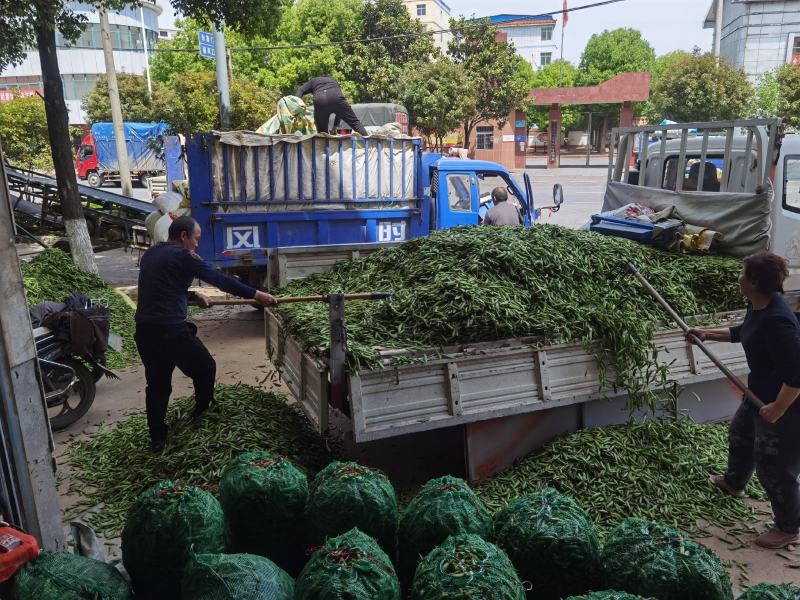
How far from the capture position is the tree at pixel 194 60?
30578mm

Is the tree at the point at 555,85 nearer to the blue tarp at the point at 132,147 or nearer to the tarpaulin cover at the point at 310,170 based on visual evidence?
the blue tarp at the point at 132,147

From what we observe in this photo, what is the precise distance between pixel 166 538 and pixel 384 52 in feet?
94.7

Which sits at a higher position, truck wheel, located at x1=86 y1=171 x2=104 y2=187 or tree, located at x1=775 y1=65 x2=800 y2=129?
tree, located at x1=775 y1=65 x2=800 y2=129

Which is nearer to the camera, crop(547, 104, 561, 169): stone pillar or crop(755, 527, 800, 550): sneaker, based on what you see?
crop(755, 527, 800, 550): sneaker

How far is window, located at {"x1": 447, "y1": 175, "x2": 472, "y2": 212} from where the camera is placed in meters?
9.33

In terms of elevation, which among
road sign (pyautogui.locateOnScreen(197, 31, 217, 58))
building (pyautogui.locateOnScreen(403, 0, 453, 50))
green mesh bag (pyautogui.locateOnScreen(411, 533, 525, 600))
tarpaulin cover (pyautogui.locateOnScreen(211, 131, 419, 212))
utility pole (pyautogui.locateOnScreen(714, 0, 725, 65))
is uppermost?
building (pyautogui.locateOnScreen(403, 0, 453, 50))

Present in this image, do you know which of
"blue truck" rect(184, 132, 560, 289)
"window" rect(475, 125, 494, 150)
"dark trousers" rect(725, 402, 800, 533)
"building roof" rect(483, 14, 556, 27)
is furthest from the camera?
A: "window" rect(475, 125, 494, 150)

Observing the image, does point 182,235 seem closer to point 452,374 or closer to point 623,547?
point 452,374

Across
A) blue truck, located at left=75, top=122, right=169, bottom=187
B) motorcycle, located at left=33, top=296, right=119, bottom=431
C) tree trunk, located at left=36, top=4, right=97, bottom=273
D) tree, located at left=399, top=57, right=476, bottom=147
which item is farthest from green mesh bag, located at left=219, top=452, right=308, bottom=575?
blue truck, located at left=75, top=122, right=169, bottom=187

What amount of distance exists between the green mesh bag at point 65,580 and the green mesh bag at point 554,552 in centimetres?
168

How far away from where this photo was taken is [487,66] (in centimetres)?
2944

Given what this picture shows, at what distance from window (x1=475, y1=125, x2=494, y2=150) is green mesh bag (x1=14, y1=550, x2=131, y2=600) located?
40203 mm

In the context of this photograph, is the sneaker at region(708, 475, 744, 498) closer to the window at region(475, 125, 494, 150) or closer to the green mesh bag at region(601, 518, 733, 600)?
the green mesh bag at region(601, 518, 733, 600)

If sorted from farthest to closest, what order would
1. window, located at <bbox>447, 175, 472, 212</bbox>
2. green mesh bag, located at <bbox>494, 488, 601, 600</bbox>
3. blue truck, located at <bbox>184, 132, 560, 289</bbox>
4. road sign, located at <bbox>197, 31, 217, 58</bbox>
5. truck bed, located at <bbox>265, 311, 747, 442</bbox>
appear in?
road sign, located at <bbox>197, 31, 217, 58</bbox>
window, located at <bbox>447, 175, 472, 212</bbox>
blue truck, located at <bbox>184, 132, 560, 289</bbox>
truck bed, located at <bbox>265, 311, 747, 442</bbox>
green mesh bag, located at <bbox>494, 488, 601, 600</bbox>
